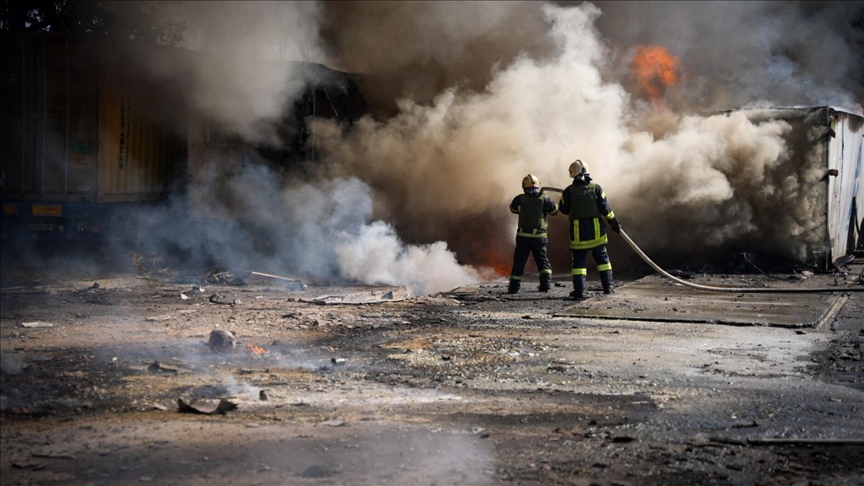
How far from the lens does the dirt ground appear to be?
386cm

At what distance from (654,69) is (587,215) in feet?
22.3

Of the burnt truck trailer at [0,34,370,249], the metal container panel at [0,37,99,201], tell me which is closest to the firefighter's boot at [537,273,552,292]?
the burnt truck trailer at [0,34,370,249]

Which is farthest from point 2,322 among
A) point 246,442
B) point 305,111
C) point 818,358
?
point 305,111

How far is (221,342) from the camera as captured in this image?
20.4ft

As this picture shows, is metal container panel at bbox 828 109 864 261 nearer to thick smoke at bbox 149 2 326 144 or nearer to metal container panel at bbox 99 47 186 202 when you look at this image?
thick smoke at bbox 149 2 326 144

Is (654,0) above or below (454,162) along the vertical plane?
above

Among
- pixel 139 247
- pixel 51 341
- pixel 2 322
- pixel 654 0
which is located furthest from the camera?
pixel 654 0

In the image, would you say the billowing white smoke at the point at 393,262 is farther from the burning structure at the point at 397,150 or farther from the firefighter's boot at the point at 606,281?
the firefighter's boot at the point at 606,281

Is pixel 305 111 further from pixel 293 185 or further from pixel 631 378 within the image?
pixel 631 378

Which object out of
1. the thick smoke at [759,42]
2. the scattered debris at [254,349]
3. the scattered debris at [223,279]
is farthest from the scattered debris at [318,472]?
the thick smoke at [759,42]

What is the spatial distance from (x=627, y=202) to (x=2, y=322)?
30.9 ft

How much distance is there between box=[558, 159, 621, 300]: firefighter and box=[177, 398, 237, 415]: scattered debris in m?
6.16

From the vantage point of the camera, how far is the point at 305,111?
14.0 m

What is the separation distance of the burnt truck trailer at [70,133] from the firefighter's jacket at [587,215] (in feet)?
19.8
